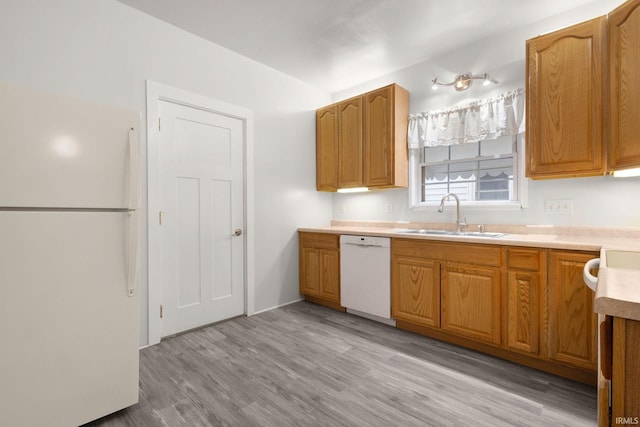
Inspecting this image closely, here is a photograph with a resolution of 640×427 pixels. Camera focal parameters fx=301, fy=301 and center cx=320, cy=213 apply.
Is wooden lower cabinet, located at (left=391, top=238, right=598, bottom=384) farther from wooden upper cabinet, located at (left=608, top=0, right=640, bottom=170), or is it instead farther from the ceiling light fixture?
the ceiling light fixture

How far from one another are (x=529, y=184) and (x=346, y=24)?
6.85 ft

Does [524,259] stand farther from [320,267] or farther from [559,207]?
[320,267]

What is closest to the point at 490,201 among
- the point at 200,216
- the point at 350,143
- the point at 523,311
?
the point at 523,311

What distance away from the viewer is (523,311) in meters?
2.11

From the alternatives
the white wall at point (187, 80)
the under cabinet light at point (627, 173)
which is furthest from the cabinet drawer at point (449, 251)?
the white wall at point (187, 80)

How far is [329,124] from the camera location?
12.3ft

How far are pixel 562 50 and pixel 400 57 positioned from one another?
4.65 feet

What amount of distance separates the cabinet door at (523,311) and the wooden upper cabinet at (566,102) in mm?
799

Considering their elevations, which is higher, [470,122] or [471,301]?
[470,122]

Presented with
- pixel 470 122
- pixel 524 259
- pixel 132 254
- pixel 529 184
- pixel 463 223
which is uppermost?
pixel 470 122

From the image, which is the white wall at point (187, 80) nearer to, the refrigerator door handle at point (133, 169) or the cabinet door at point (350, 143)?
the cabinet door at point (350, 143)

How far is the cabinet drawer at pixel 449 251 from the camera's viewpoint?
7.37 feet

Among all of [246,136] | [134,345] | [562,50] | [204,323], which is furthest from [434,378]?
[246,136]

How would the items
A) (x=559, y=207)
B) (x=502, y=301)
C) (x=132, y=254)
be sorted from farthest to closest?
(x=559, y=207), (x=502, y=301), (x=132, y=254)
